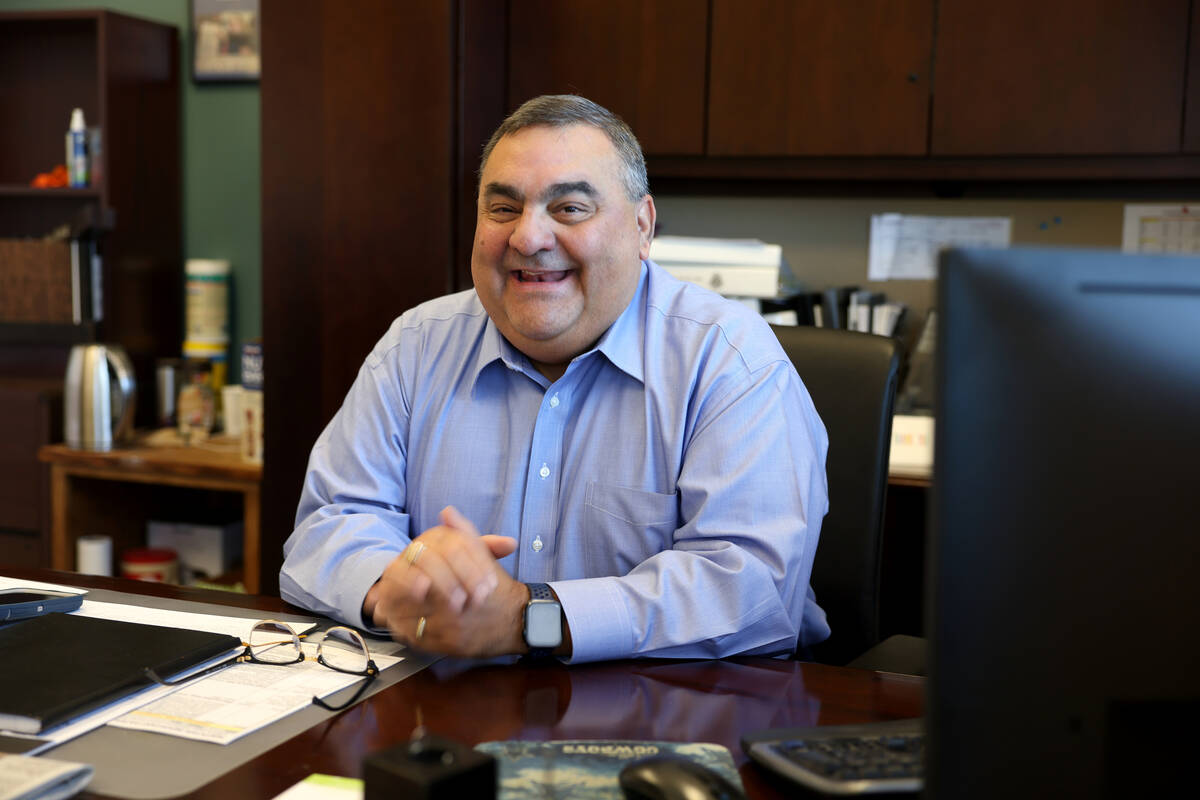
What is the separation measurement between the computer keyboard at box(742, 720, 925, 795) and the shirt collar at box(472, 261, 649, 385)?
65 cm

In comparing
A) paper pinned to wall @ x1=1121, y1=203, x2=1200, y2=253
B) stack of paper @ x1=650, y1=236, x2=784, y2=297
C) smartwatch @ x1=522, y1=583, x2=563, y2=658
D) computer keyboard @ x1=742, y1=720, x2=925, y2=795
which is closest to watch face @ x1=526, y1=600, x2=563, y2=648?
smartwatch @ x1=522, y1=583, x2=563, y2=658

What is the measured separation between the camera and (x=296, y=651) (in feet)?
3.36

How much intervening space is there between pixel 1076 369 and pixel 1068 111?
6.58ft

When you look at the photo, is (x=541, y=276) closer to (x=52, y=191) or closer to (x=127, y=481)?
(x=127, y=481)

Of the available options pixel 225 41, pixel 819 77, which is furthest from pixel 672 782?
pixel 225 41

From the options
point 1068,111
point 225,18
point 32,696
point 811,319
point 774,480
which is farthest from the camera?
point 225,18

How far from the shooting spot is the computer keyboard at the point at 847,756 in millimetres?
694

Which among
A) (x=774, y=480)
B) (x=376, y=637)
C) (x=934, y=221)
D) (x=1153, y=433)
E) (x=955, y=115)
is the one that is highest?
(x=955, y=115)

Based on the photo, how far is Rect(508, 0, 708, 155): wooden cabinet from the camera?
250 cm

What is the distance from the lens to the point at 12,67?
10.4 feet

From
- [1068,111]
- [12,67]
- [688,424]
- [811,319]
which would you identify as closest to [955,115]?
[1068,111]

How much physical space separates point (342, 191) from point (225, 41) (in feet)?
3.48

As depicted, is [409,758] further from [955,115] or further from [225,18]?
[225,18]

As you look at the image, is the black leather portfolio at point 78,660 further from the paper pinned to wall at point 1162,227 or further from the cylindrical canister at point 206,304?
the paper pinned to wall at point 1162,227
